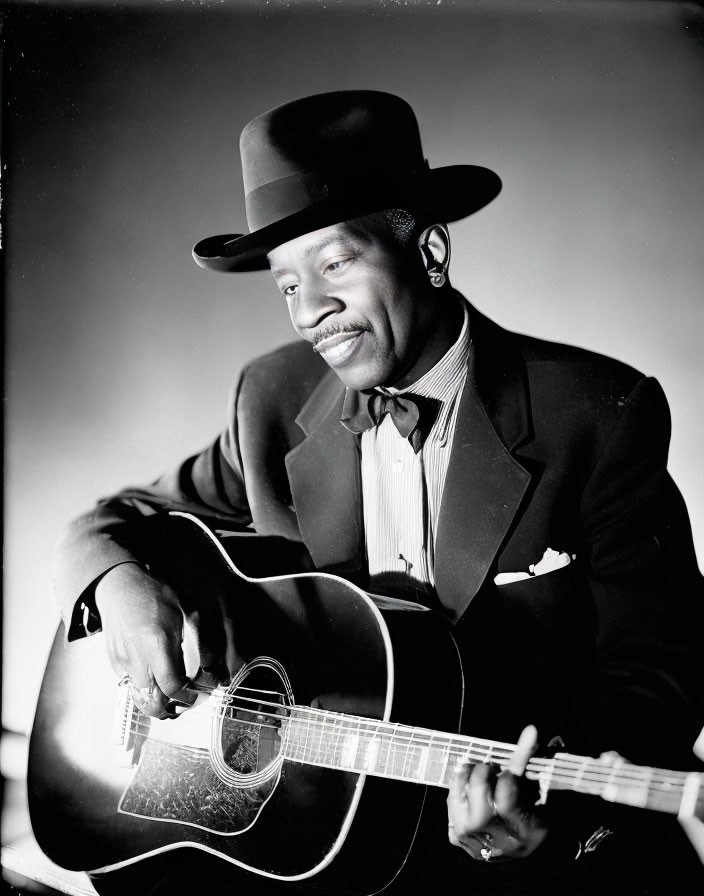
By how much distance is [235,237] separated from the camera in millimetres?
1805

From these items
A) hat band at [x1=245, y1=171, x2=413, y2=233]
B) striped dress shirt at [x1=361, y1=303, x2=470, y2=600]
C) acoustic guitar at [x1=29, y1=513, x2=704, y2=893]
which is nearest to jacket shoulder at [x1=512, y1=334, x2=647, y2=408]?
striped dress shirt at [x1=361, y1=303, x2=470, y2=600]

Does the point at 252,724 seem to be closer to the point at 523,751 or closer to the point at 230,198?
the point at 523,751

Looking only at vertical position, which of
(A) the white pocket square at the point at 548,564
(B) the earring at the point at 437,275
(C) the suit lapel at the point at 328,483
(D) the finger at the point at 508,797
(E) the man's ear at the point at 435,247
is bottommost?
(D) the finger at the point at 508,797

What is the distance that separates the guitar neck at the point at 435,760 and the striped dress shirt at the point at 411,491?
1.00 ft

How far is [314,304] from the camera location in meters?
1.59

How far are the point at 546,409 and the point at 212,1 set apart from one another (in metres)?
1.27

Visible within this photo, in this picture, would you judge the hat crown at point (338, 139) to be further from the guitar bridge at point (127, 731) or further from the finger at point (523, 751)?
the guitar bridge at point (127, 731)

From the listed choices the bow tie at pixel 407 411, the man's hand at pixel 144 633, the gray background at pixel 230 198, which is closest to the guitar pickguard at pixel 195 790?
the man's hand at pixel 144 633

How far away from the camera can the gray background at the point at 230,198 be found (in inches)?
59.1

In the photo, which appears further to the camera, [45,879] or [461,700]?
[45,879]

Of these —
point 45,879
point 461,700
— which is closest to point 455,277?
point 461,700

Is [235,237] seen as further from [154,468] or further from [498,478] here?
[498,478]

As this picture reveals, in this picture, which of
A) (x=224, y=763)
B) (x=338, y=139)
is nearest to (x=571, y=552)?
(x=224, y=763)

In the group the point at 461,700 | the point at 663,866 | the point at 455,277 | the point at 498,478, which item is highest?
the point at 455,277
